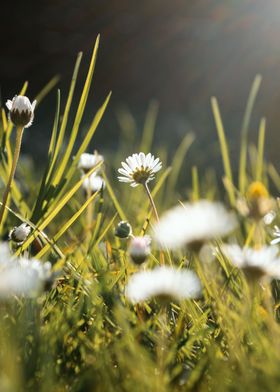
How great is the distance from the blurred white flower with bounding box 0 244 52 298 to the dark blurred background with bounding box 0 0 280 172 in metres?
2.74

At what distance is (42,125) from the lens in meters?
3.59

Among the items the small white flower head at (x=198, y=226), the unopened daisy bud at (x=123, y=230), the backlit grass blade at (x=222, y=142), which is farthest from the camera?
the backlit grass blade at (x=222, y=142)

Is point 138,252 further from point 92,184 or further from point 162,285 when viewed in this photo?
point 92,184

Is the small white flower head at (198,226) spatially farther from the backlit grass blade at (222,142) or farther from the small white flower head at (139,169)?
the backlit grass blade at (222,142)

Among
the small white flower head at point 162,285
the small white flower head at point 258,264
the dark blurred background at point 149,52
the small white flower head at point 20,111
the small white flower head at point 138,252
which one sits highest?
the dark blurred background at point 149,52

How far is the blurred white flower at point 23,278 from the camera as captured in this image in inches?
25.5

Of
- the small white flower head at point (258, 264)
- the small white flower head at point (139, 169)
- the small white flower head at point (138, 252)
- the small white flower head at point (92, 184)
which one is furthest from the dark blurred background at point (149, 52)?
the small white flower head at point (258, 264)

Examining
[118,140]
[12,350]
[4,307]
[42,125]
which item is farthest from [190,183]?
[12,350]

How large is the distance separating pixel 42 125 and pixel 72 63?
49 centimetres

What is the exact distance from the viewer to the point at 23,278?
656 millimetres

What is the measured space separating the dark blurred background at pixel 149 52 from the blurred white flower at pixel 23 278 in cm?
274

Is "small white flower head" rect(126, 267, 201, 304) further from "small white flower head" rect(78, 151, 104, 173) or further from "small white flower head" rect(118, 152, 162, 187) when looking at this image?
"small white flower head" rect(78, 151, 104, 173)

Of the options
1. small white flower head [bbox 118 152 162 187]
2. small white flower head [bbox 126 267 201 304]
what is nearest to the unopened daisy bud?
small white flower head [bbox 118 152 162 187]

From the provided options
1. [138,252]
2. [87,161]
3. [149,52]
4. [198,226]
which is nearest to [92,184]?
[87,161]
